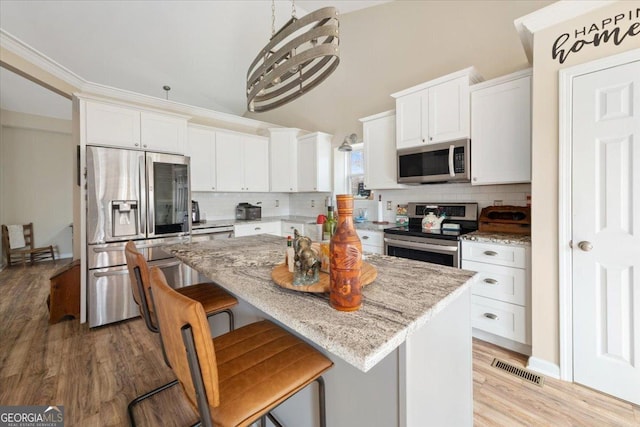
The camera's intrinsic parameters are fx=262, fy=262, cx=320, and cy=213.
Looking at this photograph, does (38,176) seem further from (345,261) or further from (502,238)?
(502,238)

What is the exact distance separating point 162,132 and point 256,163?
146 centimetres

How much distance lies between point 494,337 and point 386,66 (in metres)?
3.19

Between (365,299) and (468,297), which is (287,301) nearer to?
(365,299)

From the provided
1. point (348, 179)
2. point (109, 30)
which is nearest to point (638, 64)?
point (348, 179)

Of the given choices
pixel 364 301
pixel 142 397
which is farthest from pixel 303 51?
pixel 142 397

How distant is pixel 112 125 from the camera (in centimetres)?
283

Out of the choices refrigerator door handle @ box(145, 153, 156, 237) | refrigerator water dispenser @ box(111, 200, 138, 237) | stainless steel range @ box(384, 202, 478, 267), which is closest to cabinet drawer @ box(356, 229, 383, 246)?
stainless steel range @ box(384, 202, 478, 267)

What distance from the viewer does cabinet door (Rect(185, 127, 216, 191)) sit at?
12.2ft

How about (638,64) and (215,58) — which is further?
(215,58)

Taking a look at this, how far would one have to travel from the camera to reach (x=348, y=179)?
4.28 m

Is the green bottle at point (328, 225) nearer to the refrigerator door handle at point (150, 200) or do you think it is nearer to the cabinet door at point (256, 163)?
the refrigerator door handle at point (150, 200)

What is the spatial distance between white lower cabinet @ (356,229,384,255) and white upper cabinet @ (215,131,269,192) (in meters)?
2.11

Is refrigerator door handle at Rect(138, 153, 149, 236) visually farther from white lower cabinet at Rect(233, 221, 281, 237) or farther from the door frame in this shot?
the door frame

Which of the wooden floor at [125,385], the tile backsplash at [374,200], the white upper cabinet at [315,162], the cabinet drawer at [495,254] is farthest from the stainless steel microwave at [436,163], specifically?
the wooden floor at [125,385]
